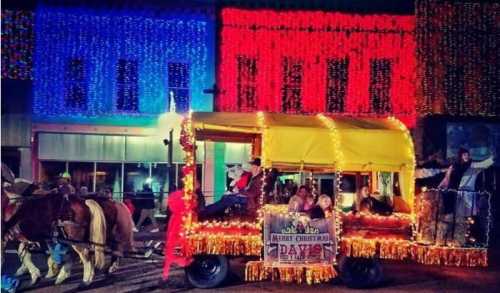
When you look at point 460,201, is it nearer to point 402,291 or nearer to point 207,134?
point 402,291

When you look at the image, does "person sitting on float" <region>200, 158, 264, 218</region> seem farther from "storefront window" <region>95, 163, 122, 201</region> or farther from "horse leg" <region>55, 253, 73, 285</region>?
"storefront window" <region>95, 163, 122, 201</region>

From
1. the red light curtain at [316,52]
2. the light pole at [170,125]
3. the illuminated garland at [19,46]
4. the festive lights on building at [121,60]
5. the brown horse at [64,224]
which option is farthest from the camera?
the red light curtain at [316,52]

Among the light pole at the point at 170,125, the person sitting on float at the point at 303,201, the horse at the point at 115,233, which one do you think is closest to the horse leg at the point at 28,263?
the horse at the point at 115,233

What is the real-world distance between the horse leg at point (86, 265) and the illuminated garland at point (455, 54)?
1452cm

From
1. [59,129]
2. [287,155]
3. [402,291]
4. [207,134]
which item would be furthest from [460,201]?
[59,129]

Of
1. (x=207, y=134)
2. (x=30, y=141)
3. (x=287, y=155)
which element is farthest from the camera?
(x=30, y=141)

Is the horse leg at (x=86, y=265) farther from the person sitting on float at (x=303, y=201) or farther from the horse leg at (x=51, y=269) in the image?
the person sitting on float at (x=303, y=201)

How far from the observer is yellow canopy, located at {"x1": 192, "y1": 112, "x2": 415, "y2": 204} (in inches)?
405

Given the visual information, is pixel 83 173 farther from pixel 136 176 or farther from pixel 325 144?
pixel 325 144

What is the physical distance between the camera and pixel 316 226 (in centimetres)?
1031

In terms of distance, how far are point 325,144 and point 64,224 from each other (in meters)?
4.68

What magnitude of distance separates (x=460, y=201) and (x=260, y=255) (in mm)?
3488

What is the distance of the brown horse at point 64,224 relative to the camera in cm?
1050

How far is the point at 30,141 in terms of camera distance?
2088 cm
